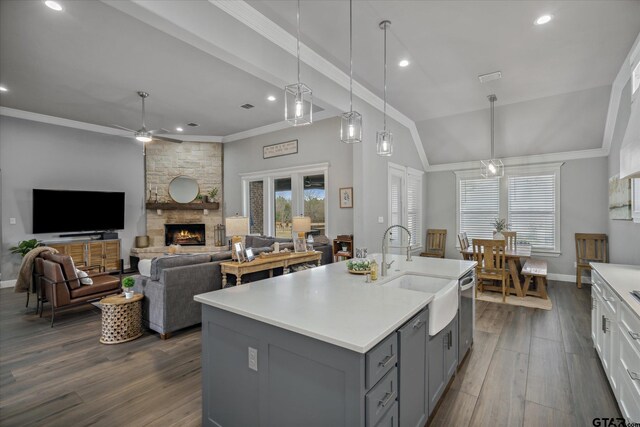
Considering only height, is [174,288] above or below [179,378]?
above

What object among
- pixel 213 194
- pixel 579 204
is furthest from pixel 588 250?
pixel 213 194

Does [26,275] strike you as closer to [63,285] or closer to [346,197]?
[63,285]

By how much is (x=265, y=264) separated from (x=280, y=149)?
12.0 ft

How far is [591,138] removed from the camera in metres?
5.57

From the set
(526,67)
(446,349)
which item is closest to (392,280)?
(446,349)

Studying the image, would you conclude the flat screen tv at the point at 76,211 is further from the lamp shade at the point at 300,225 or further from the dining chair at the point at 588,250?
the dining chair at the point at 588,250

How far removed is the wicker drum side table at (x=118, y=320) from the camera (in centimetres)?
332

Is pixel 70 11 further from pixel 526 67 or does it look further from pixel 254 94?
pixel 526 67

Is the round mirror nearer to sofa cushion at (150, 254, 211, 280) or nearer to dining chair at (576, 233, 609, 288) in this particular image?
sofa cushion at (150, 254, 211, 280)

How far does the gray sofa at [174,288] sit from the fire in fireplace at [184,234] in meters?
4.20

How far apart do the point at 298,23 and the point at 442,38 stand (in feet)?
5.50

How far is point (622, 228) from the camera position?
4598mm

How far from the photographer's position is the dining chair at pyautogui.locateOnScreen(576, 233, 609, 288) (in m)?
5.56

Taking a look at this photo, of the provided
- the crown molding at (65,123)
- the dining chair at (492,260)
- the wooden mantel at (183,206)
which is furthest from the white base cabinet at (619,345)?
the crown molding at (65,123)
